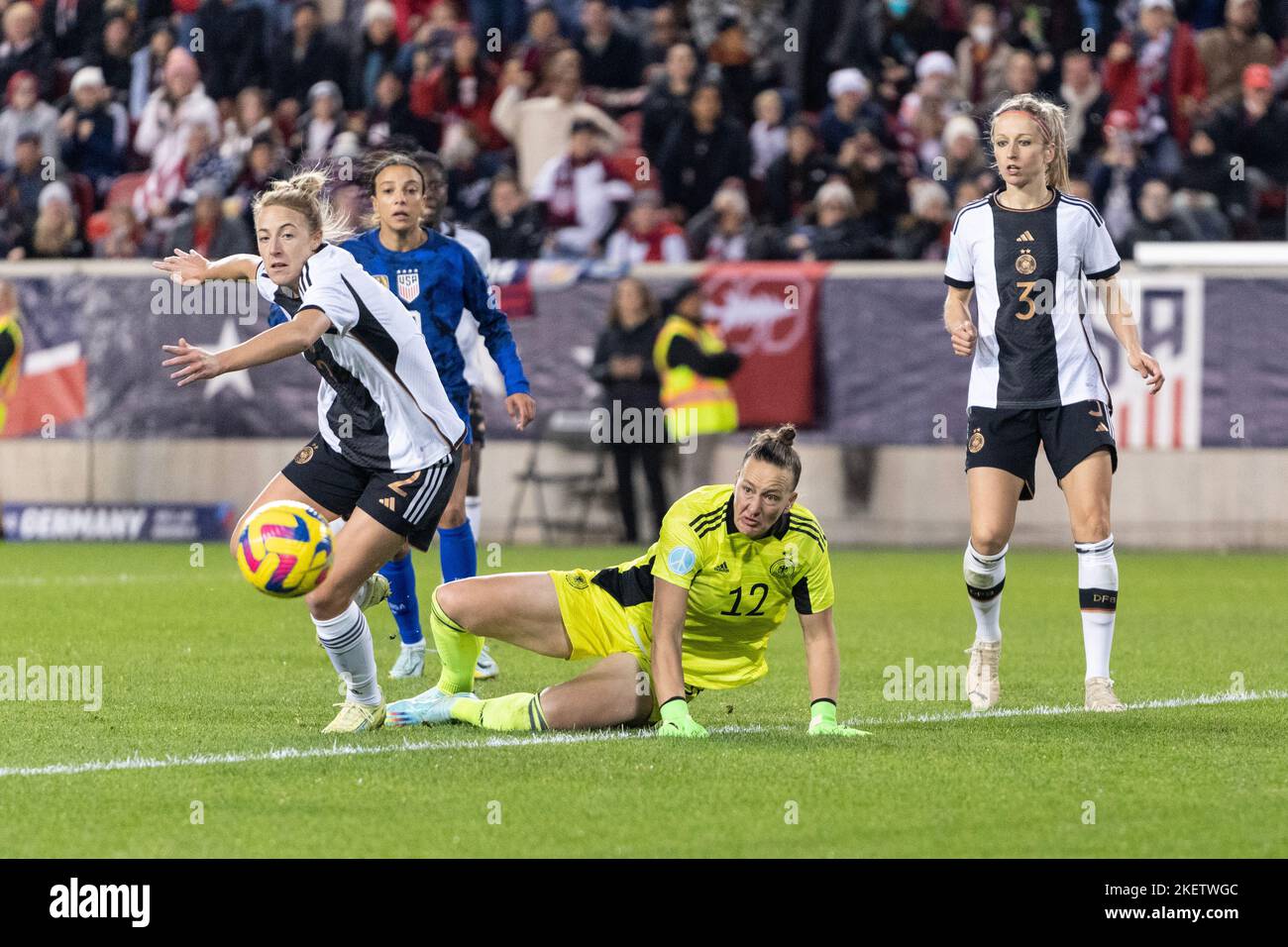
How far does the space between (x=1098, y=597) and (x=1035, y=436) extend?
694 millimetres

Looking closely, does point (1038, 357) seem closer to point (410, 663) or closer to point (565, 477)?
point (410, 663)

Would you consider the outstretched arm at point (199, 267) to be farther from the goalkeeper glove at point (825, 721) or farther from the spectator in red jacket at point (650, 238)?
the spectator in red jacket at point (650, 238)

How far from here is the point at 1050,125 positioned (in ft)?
27.2

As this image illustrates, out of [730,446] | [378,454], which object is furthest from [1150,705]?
[730,446]

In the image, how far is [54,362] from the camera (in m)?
17.7

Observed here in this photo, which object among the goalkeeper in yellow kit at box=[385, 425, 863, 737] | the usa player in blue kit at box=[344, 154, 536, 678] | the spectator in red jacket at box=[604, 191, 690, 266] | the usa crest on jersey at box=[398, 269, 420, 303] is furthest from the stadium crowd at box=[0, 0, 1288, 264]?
the goalkeeper in yellow kit at box=[385, 425, 863, 737]

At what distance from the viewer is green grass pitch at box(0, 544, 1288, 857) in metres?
5.68

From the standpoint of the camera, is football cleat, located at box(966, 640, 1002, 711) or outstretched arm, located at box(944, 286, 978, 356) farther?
football cleat, located at box(966, 640, 1002, 711)

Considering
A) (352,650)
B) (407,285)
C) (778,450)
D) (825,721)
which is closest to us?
(778,450)

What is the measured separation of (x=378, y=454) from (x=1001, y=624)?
5.19 m

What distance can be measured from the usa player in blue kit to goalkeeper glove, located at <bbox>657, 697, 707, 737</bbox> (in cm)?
188

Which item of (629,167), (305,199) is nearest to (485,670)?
(305,199)

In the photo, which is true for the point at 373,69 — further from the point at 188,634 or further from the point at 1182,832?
the point at 1182,832

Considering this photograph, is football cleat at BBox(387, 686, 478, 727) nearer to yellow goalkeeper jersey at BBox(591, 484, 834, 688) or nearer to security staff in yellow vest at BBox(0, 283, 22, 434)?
yellow goalkeeper jersey at BBox(591, 484, 834, 688)
